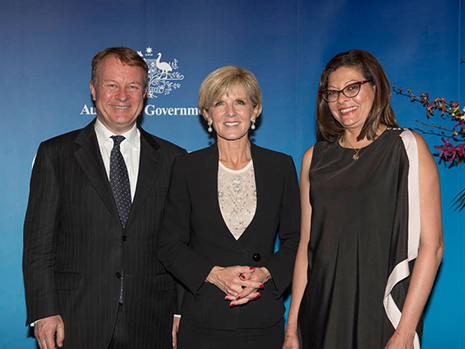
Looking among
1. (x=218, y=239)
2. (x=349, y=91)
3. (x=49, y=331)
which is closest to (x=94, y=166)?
(x=218, y=239)

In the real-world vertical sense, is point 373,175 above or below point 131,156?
A: below

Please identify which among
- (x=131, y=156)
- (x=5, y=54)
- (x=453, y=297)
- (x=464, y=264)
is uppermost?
(x=5, y=54)

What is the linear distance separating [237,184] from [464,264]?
2.85 metres

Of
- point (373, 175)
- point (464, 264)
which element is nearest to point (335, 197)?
point (373, 175)

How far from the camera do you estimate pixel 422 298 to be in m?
2.04

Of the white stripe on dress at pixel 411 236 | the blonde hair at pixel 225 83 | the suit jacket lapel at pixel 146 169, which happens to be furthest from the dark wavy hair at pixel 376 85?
the suit jacket lapel at pixel 146 169

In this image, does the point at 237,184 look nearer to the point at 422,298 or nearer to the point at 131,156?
the point at 131,156

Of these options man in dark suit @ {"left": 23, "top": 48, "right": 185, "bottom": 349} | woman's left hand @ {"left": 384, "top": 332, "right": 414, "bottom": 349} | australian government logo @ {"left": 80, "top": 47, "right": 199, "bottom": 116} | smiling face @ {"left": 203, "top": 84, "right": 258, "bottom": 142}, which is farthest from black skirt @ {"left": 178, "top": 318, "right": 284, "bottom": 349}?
australian government logo @ {"left": 80, "top": 47, "right": 199, "bottom": 116}

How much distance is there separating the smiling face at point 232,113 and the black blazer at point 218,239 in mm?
155

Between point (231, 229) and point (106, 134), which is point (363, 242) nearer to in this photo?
point (231, 229)

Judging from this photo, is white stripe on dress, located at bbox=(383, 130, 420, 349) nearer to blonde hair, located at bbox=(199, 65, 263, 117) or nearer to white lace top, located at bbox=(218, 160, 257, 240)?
white lace top, located at bbox=(218, 160, 257, 240)

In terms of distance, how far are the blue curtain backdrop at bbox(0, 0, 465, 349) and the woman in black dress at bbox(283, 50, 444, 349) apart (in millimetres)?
1812

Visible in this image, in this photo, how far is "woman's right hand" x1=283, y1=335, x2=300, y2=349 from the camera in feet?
7.99

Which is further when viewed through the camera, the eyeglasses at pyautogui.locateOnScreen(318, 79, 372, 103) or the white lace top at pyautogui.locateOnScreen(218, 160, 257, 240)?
the white lace top at pyautogui.locateOnScreen(218, 160, 257, 240)
